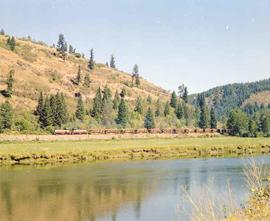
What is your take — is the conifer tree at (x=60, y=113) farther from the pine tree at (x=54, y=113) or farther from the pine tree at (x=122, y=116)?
the pine tree at (x=122, y=116)

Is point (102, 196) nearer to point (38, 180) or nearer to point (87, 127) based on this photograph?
point (38, 180)

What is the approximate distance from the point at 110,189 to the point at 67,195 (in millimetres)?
5328

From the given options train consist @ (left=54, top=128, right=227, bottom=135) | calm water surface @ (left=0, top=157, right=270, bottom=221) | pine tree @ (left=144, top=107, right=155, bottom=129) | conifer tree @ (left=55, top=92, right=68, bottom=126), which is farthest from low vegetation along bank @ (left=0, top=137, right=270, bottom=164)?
pine tree @ (left=144, top=107, right=155, bottom=129)

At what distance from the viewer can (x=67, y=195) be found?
47281 mm

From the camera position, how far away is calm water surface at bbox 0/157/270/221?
36781mm

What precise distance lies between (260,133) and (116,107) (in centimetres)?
5863

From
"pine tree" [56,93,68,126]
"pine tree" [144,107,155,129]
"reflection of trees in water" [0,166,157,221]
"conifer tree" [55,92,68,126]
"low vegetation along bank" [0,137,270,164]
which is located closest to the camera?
"reflection of trees in water" [0,166,157,221]

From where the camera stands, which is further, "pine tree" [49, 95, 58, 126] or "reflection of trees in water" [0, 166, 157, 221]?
"pine tree" [49, 95, 58, 126]

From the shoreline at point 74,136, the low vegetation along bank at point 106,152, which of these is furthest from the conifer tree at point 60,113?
the low vegetation along bank at point 106,152

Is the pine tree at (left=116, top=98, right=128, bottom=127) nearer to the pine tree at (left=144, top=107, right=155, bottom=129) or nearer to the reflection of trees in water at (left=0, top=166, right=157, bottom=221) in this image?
the pine tree at (left=144, top=107, right=155, bottom=129)

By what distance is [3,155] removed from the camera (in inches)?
3236

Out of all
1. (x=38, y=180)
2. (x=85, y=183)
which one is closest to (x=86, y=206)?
(x=85, y=183)

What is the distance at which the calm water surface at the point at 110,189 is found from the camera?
1448 inches

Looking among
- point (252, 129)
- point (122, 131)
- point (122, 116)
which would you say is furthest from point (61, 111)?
point (252, 129)
